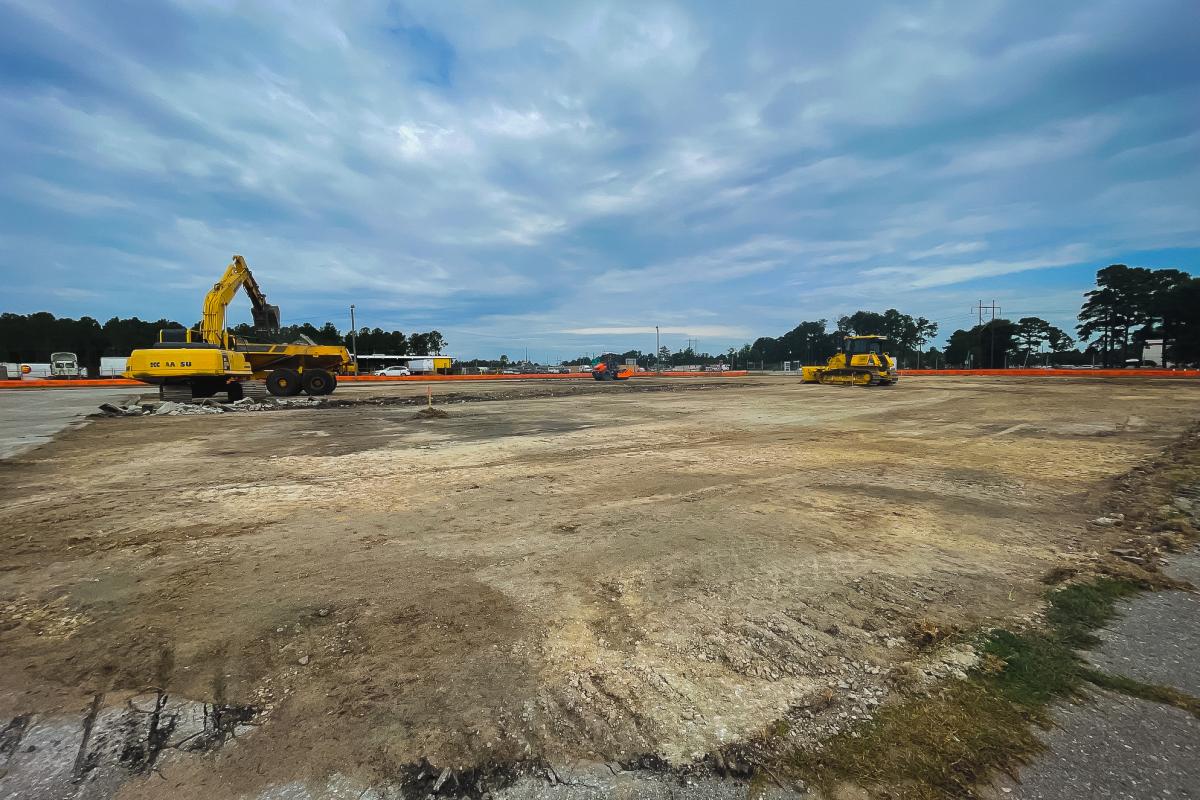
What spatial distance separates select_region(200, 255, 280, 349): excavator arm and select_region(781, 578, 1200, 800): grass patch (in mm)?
20930

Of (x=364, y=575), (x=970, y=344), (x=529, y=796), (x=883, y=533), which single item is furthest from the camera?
(x=970, y=344)

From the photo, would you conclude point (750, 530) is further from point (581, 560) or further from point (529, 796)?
point (529, 796)

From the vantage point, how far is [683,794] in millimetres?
1690

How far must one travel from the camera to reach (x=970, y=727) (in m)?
1.97

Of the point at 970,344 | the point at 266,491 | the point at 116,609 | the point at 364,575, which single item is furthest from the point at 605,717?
the point at 970,344

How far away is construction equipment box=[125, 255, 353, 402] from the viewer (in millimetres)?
14672

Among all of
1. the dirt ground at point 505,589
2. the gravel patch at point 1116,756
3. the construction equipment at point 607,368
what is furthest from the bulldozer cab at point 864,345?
the gravel patch at point 1116,756

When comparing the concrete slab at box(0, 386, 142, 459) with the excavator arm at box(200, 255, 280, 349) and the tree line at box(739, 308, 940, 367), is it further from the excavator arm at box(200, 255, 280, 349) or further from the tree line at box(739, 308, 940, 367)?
the tree line at box(739, 308, 940, 367)

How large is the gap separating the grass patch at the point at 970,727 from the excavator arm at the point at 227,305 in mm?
20930

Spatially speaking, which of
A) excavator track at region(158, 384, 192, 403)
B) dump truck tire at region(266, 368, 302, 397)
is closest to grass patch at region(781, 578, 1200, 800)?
excavator track at region(158, 384, 192, 403)

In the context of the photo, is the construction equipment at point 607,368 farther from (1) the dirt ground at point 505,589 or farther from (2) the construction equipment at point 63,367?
(2) the construction equipment at point 63,367

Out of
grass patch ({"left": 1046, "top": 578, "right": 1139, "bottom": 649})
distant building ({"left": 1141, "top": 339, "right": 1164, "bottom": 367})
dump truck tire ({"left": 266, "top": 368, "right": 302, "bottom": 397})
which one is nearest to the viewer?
grass patch ({"left": 1046, "top": 578, "right": 1139, "bottom": 649})

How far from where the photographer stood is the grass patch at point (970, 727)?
5.71 ft

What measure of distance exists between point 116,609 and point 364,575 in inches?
51.0
